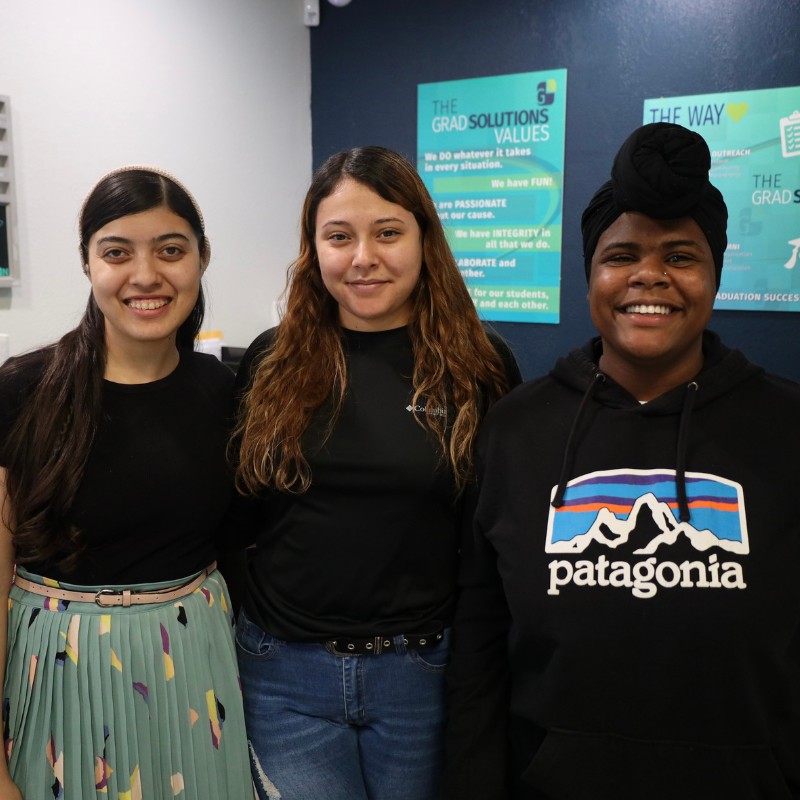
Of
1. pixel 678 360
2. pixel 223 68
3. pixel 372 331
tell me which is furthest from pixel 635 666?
pixel 223 68

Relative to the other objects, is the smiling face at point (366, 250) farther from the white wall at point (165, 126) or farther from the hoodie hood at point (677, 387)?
the white wall at point (165, 126)

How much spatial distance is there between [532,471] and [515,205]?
6.61 ft

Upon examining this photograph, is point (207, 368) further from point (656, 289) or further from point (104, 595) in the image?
point (656, 289)

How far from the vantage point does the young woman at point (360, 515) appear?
1.33 metres

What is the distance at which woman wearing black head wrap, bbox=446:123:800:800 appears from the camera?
104 centimetres

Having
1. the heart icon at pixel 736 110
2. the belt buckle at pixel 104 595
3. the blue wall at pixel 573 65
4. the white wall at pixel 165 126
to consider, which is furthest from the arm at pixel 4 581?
the heart icon at pixel 736 110

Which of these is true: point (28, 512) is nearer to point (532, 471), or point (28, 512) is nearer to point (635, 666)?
point (532, 471)

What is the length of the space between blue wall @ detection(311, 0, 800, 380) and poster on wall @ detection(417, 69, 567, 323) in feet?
0.15

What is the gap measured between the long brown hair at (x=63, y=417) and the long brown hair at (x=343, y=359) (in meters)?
0.25

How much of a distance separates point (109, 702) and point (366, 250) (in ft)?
2.70

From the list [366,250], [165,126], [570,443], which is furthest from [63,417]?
[165,126]

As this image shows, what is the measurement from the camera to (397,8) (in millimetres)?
3162

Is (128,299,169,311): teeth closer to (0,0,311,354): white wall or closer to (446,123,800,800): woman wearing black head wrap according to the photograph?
(446,123,800,800): woman wearing black head wrap

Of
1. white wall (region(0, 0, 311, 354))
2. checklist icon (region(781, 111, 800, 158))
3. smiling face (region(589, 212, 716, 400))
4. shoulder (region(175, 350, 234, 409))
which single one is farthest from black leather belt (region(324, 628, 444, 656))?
checklist icon (region(781, 111, 800, 158))
